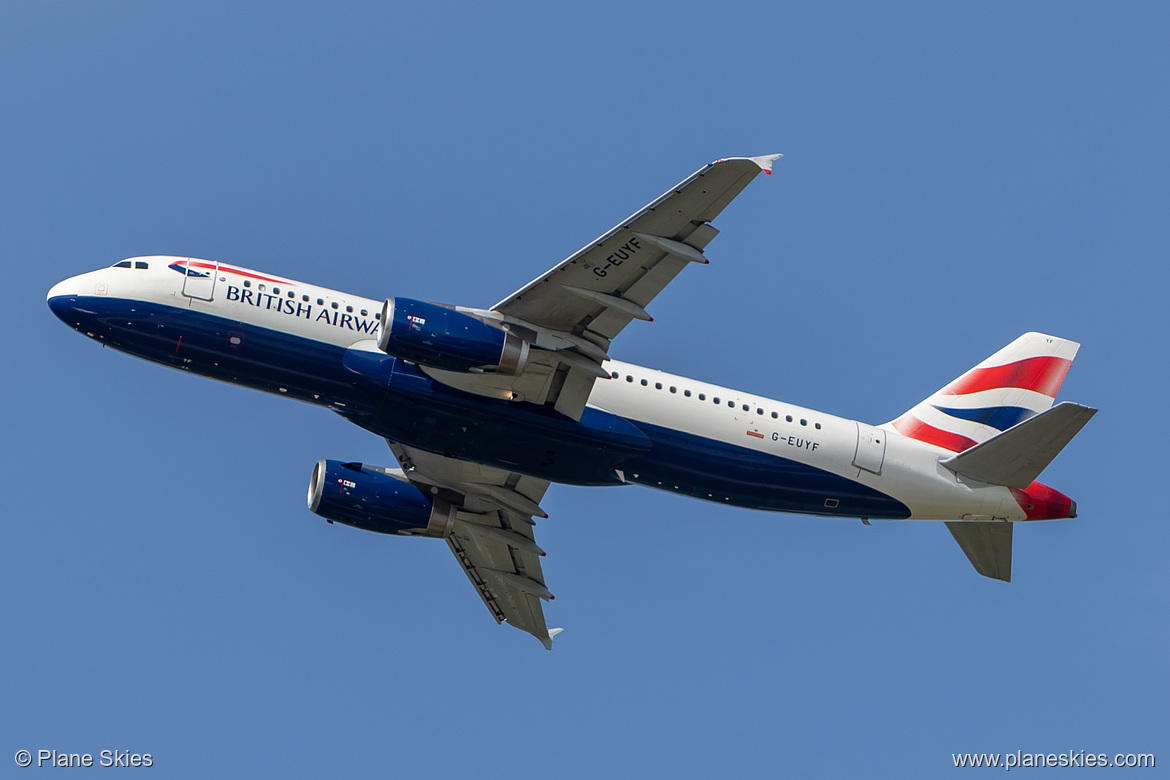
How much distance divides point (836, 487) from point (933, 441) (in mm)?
4660

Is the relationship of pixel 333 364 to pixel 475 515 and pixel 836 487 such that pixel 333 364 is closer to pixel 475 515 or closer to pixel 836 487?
pixel 475 515

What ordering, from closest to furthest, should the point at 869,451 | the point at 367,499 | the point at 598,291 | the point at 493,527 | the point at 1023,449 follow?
the point at 598,291, the point at 1023,449, the point at 869,451, the point at 367,499, the point at 493,527

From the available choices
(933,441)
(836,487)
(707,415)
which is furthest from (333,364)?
(933,441)

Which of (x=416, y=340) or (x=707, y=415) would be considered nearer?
(x=416, y=340)

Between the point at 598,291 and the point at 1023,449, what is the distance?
49.4ft

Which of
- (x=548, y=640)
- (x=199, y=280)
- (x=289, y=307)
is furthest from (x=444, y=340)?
(x=548, y=640)

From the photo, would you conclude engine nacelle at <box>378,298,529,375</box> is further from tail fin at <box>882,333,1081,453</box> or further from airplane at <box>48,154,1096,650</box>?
tail fin at <box>882,333,1081,453</box>

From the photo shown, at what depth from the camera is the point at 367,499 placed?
145ft

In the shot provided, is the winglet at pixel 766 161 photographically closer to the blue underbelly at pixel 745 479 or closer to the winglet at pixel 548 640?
the blue underbelly at pixel 745 479

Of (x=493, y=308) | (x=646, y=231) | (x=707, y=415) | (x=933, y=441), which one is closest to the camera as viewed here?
(x=646, y=231)

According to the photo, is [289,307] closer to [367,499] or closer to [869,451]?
[367,499]

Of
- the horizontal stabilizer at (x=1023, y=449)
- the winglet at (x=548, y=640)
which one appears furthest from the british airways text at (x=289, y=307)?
the horizontal stabilizer at (x=1023, y=449)

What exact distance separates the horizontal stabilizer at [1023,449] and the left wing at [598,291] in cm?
1282

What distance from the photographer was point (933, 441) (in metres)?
42.7
